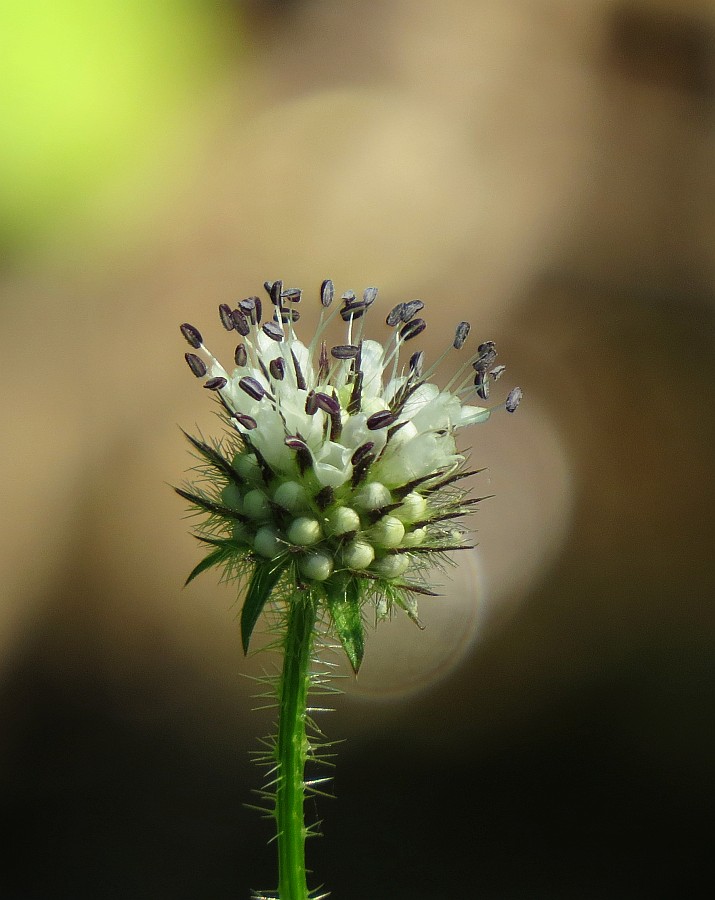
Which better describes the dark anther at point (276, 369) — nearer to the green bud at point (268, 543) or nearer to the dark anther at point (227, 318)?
the dark anther at point (227, 318)

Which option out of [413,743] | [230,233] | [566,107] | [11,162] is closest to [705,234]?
[566,107]

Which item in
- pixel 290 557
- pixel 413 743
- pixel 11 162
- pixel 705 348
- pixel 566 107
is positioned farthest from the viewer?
pixel 566 107

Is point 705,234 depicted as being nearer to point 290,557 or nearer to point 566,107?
point 566,107

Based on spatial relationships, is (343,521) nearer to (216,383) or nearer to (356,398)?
(356,398)

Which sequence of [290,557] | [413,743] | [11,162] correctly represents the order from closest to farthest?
[290,557]
[11,162]
[413,743]

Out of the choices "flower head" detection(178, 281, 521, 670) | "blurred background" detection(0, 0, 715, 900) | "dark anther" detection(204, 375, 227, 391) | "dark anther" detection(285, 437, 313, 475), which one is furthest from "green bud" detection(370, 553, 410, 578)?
"blurred background" detection(0, 0, 715, 900)

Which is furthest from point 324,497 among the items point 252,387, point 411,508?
point 252,387

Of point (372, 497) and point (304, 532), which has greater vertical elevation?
point (372, 497)

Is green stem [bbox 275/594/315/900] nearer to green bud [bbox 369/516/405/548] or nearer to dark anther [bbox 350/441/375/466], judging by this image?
green bud [bbox 369/516/405/548]
